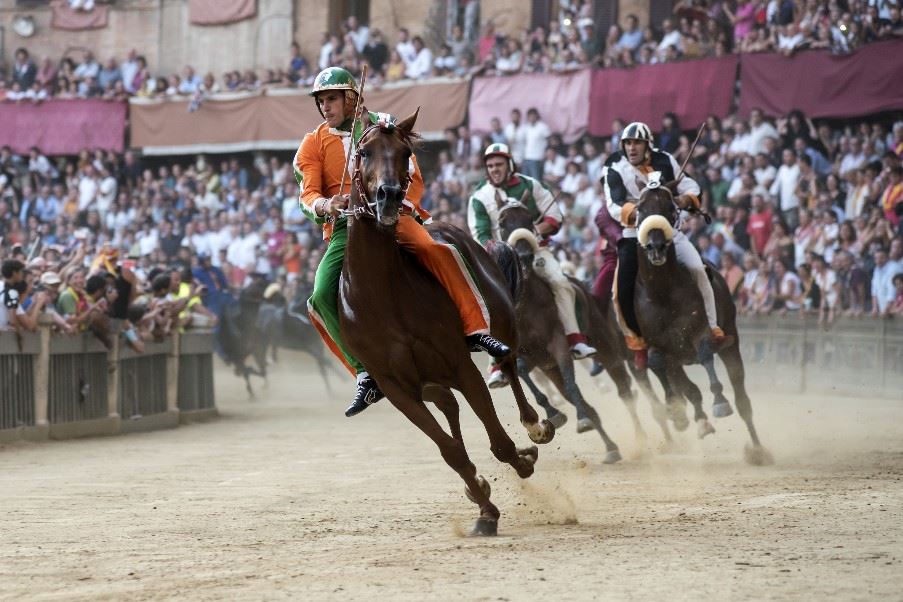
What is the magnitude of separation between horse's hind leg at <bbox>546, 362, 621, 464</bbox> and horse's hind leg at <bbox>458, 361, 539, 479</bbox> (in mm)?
4105

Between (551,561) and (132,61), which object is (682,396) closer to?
(551,561)

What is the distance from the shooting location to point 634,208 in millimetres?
13953

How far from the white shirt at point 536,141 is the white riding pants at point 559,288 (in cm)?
1449

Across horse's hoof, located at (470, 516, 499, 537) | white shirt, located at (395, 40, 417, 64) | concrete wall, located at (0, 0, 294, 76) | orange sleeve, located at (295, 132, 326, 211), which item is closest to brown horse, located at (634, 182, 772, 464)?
orange sleeve, located at (295, 132, 326, 211)

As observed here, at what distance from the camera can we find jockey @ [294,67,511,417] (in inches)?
368

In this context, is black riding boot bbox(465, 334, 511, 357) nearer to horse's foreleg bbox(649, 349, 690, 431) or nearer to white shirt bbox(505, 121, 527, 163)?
horse's foreleg bbox(649, 349, 690, 431)

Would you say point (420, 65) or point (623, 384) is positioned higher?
point (420, 65)

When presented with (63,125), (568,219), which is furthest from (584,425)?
(63,125)

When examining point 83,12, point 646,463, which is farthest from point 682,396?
point 83,12

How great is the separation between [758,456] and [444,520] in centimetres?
441

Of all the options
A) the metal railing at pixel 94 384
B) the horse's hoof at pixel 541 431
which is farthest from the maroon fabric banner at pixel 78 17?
the horse's hoof at pixel 541 431

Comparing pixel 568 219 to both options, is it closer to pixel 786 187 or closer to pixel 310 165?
→ pixel 786 187

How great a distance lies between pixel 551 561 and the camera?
769 centimetres

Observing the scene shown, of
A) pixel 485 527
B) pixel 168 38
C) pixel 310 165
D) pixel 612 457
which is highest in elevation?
pixel 168 38
